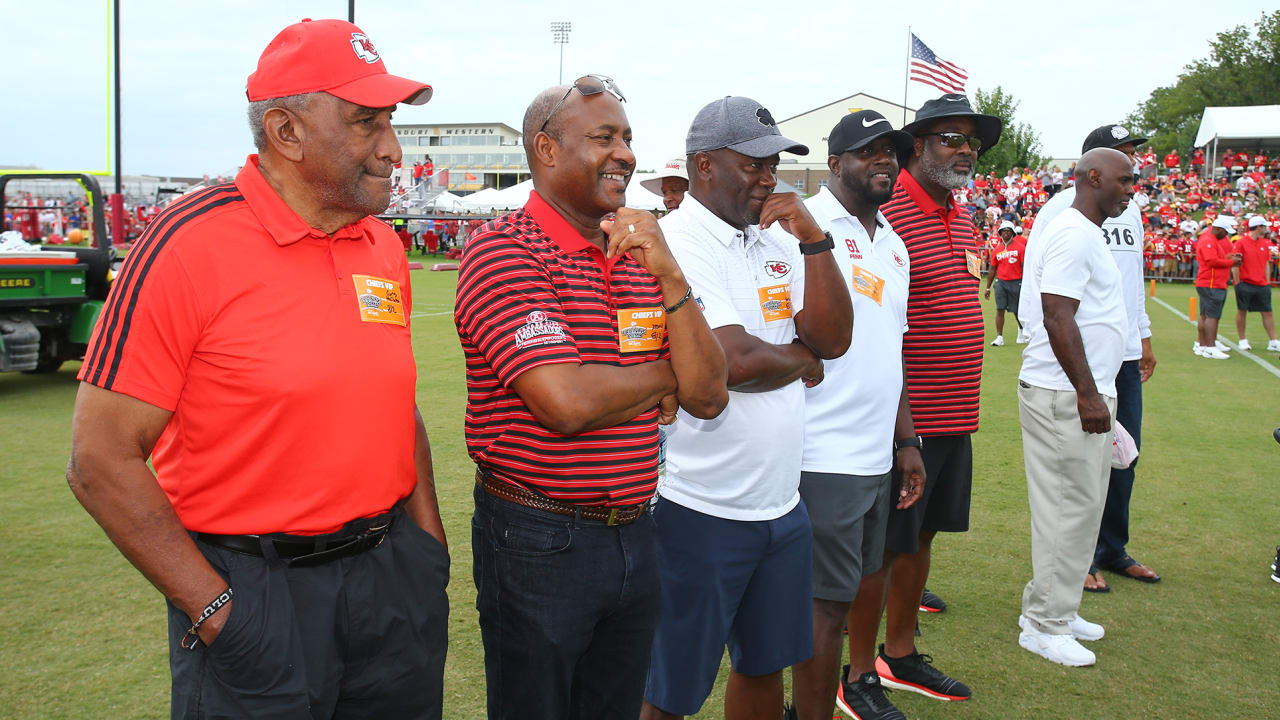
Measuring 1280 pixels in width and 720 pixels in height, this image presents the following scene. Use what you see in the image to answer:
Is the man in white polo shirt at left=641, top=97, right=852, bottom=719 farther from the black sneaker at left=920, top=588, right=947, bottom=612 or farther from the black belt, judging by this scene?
the black sneaker at left=920, top=588, right=947, bottom=612

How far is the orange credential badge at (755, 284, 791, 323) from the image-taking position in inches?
122

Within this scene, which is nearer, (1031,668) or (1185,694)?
(1185,694)

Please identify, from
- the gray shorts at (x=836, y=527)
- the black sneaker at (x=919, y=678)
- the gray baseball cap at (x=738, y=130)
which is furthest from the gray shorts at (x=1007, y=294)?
the gray baseball cap at (x=738, y=130)

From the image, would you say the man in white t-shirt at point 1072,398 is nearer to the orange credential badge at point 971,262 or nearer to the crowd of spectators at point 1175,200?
the orange credential badge at point 971,262

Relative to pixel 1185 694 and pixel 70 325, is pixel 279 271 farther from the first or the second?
pixel 70 325

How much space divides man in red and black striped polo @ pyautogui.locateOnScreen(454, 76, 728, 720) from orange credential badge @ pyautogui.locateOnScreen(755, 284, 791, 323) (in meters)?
0.60

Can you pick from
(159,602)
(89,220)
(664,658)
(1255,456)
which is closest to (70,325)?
(89,220)

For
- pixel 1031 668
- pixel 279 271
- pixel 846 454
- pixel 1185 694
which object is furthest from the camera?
pixel 1031 668

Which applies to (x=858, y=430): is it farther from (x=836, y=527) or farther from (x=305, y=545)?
(x=305, y=545)

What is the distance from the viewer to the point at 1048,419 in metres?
4.40

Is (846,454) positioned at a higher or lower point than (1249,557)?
higher

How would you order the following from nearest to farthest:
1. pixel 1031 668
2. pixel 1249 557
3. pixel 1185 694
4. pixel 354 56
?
pixel 354 56, pixel 1185 694, pixel 1031 668, pixel 1249 557

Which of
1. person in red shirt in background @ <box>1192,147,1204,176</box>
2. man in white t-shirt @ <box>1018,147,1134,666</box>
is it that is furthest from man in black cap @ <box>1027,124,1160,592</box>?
person in red shirt in background @ <box>1192,147,1204,176</box>

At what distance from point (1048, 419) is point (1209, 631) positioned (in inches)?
59.2
